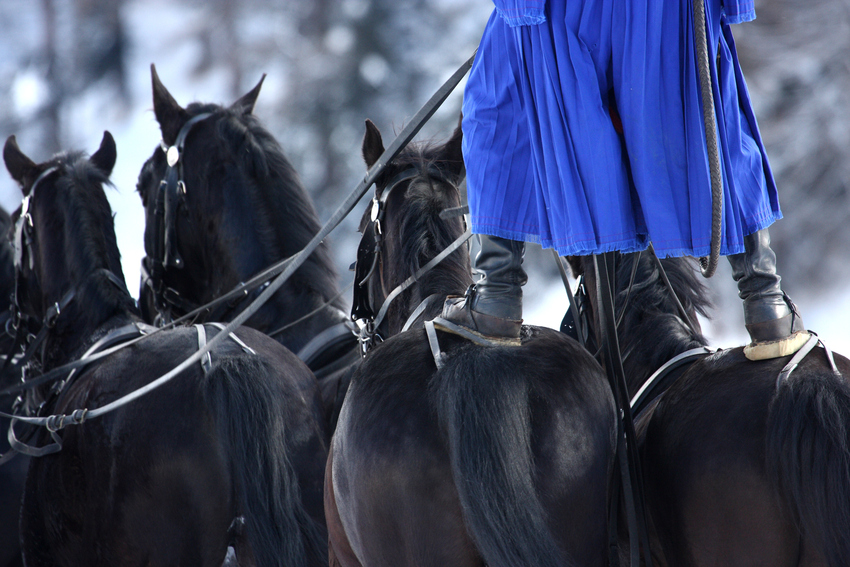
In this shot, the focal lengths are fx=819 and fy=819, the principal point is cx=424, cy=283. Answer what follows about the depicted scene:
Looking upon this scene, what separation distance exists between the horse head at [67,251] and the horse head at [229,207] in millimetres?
267

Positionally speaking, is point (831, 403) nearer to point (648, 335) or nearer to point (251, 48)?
point (648, 335)

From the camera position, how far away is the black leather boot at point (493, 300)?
1684 mm

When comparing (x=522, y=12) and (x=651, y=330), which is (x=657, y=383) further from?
(x=522, y=12)

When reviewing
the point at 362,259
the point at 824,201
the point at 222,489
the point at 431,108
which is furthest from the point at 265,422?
the point at 824,201

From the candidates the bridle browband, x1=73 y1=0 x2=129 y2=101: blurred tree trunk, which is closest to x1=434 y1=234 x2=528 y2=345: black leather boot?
the bridle browband

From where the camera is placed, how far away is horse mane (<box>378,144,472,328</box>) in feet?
7.36

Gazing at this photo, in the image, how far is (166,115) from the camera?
3354 mm

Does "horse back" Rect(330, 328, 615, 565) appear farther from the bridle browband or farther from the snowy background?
the snowy background

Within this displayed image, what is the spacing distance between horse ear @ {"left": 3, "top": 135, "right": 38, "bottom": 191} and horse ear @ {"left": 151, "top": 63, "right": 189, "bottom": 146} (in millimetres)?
521

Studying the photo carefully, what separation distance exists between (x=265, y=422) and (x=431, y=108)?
100 centimetres

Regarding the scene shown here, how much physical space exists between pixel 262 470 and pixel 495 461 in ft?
3.31

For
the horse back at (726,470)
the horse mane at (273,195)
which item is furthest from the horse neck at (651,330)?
the horse mane at (273,195)

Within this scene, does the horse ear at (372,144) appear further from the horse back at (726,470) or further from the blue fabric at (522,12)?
the horse back at (726,470)

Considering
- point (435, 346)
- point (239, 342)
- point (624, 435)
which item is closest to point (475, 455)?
point (435, 346)
